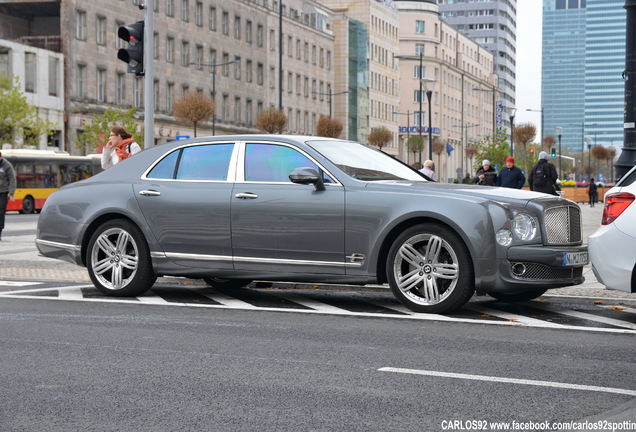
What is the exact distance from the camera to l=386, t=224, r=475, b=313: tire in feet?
32.1

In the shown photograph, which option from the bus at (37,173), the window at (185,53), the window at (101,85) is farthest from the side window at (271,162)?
the window at (185,53)

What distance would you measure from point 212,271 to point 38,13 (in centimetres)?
6138

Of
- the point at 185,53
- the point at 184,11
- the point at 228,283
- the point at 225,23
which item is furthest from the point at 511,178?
the point at 225,23

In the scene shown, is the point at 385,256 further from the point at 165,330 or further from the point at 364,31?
the point at 364,31

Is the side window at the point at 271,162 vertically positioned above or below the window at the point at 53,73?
below

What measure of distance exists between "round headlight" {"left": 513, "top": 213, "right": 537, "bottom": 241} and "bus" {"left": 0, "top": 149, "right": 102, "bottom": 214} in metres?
40.9

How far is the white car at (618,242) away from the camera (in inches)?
357

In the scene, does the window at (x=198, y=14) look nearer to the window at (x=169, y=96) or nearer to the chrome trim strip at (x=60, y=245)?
the window at (x=169, y=96)

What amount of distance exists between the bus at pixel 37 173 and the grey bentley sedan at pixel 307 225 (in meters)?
38.0

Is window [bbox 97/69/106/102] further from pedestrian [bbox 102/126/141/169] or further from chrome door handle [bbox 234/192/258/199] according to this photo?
chrome door handle [bbox 234/192/258/199]

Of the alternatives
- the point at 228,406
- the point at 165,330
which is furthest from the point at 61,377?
the point at 165,330

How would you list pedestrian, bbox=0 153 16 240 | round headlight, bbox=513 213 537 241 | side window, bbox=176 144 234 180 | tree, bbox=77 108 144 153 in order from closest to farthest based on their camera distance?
round headlight, bbox=513 213 537 241 < side window, bbox=176 144 234 180 < pedestrian, bbox=0 153 16 240 < tree, bbox=77 108 144 153

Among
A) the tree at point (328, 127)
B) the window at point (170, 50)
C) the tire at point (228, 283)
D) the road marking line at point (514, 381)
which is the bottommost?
the tire at point (228, 283)

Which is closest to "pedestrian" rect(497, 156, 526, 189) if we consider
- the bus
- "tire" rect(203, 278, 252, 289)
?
"tire" rect(203, 278, 252, 289)
